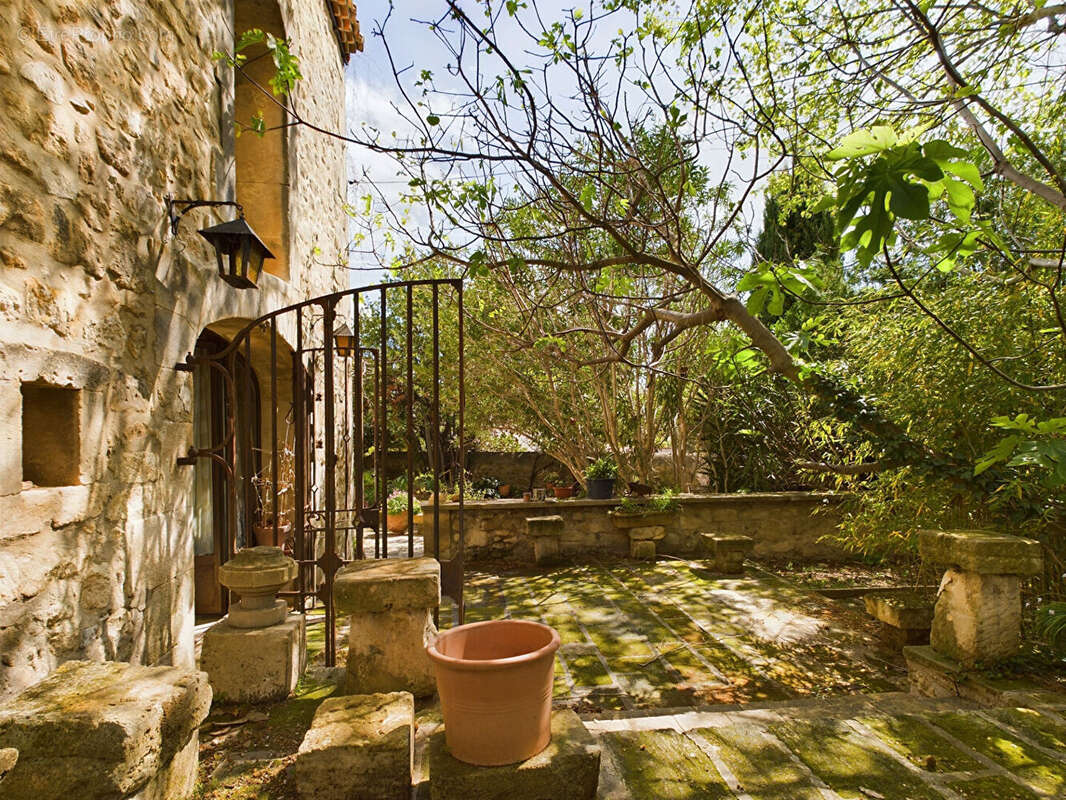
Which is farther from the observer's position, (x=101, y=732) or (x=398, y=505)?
(x=398, y=505)

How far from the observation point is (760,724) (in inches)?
93.2

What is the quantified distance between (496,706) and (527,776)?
0.22 metres

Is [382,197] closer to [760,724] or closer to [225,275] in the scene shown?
[225,275]

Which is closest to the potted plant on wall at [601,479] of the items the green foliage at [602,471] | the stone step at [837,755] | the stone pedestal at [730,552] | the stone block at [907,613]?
the green foliage at [602,471]

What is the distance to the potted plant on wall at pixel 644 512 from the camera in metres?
6.68

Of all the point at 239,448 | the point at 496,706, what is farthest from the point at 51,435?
the point at 239,448

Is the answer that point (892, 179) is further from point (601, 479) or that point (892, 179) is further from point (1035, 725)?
point (601, 479)

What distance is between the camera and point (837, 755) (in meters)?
2.13

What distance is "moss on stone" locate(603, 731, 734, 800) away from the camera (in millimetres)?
1902

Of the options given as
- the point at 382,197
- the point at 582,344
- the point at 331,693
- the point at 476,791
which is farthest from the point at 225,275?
the point at 582,344

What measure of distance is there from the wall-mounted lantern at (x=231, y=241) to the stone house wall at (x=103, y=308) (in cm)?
8

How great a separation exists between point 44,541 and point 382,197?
289 cm

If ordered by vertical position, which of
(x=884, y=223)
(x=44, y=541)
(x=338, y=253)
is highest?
(x=338, y=253)

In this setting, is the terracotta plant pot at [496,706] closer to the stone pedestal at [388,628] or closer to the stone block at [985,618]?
the stone pedestal at [388,628]
